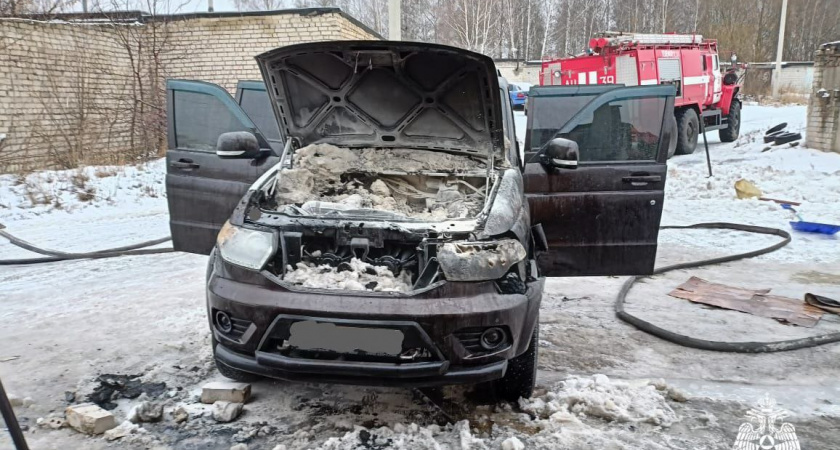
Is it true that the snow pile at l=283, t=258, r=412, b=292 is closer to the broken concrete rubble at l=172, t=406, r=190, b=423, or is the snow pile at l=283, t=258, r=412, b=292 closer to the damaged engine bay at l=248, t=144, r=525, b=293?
the damaged engine bay at l=248, t=144, r=525, b=293

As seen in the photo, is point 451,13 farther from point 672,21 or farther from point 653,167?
point 653,167

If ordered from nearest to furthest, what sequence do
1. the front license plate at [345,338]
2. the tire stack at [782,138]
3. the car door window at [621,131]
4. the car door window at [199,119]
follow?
the front license plate at [345,338], the car door window at [621,131], the car door window at [199,119], the tire stack at [782,138]

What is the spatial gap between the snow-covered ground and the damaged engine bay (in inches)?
30.3

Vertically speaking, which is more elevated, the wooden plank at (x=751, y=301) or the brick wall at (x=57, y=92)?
the brick wall at (x=57, y=92)

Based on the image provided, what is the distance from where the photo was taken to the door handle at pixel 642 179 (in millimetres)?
3830

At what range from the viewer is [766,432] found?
9.25 feet

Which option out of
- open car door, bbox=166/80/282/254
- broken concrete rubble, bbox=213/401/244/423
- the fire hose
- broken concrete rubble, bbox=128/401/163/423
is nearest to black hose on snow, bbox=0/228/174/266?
the fire hose

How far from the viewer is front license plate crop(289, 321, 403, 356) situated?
242 cm

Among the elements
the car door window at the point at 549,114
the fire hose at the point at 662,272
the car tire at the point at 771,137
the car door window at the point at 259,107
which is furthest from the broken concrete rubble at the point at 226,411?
the car tire at the point at 771,137

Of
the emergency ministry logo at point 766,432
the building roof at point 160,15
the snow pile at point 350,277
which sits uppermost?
the building roof at point 160,15

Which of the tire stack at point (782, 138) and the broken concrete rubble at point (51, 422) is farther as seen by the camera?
the tire stack at point (782, 138)

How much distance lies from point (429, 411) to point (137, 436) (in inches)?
56.5

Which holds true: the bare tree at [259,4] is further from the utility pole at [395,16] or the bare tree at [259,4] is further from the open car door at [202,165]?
the open car door at [202,165]

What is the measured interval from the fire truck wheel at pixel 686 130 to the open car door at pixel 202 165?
41.2ft
